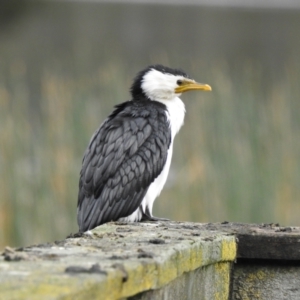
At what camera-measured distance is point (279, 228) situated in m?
4.04

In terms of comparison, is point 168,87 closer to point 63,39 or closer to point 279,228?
point 279,228

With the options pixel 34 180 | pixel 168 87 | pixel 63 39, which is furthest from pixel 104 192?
pixel 63 39

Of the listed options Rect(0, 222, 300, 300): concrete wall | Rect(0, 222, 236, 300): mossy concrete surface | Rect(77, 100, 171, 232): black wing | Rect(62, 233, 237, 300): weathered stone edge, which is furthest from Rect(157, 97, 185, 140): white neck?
Rect(62, 233, 237, 300): weathered stone edge

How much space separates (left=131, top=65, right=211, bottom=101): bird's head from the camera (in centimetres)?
593

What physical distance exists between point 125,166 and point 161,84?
98 centimetres

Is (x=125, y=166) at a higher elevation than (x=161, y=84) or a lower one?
lower

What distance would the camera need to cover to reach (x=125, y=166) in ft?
16.9

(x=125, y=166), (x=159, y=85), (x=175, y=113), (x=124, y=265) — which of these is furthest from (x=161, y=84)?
(x=124, y=265)

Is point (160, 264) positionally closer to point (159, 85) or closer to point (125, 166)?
point (125, 166)

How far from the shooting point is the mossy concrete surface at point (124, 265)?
219 centimetres

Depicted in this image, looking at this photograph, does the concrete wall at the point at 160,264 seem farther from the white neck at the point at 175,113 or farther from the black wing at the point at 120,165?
the white neck at the point at 175,113

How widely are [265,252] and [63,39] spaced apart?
353 inches

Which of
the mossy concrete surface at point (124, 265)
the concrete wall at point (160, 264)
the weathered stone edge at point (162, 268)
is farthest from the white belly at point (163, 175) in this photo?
the weathered stone edge at point (162, 268)

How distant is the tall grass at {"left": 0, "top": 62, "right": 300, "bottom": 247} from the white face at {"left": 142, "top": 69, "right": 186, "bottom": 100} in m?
1.24
